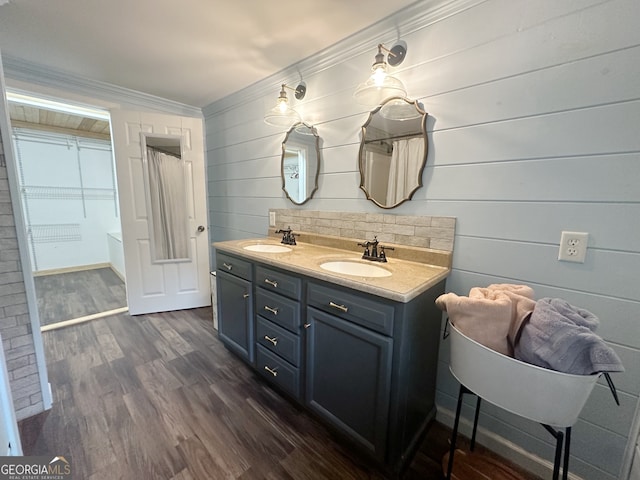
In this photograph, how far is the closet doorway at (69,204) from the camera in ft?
12.3

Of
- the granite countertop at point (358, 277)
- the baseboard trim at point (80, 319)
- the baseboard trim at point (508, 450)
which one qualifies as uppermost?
the granite countertop at point (358, 277)

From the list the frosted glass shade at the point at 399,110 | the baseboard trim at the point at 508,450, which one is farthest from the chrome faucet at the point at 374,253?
the baseboard trim at the point at 508,450

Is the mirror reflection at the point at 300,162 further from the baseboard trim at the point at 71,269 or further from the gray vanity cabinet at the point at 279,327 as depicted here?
the baseboard trim at the point at 71,269

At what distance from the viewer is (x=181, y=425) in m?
1.47

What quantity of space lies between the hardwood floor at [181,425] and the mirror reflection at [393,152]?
138cm

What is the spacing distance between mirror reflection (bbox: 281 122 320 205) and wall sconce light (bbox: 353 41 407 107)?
1.71ft

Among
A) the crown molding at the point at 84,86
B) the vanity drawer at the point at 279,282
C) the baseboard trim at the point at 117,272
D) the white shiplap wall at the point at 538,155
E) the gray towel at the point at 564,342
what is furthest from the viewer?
the baseboard trim at the point at 117,272

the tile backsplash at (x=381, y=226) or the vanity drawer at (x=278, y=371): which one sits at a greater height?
the tile backsplash at (x=381, y=226)

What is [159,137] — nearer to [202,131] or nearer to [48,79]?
[202,131]

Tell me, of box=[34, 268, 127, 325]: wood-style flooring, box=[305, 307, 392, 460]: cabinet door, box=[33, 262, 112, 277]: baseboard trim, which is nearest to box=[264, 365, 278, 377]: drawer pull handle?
box=[305, 307, 392, 460]: cabinet door

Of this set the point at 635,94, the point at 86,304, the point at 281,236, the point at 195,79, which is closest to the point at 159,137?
the point at 195,79

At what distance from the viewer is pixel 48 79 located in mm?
2219

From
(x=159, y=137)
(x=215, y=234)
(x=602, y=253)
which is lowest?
(x=215, y=234)

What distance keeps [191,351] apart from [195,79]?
2380 mm
